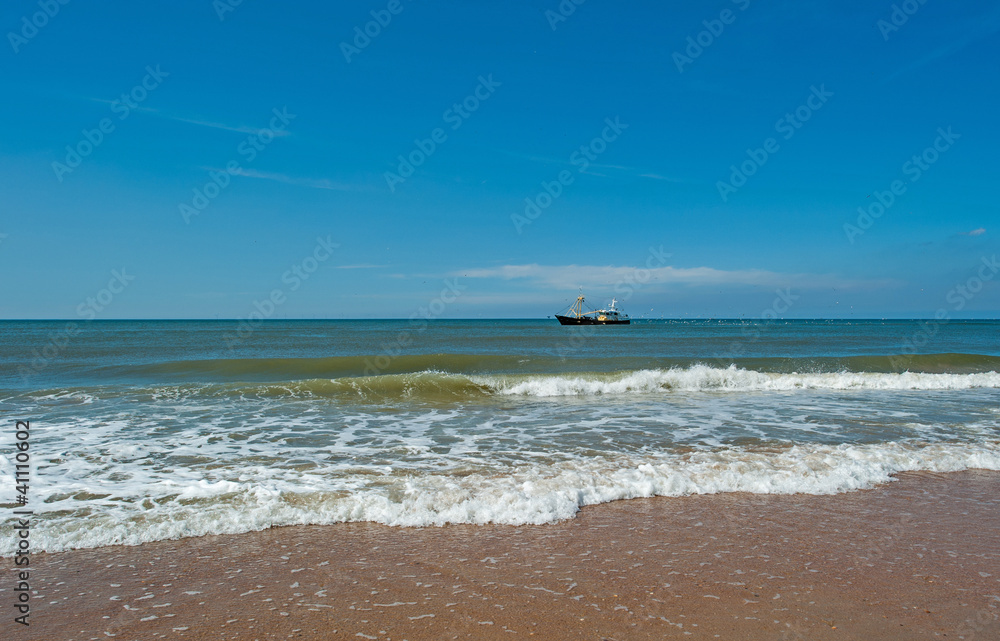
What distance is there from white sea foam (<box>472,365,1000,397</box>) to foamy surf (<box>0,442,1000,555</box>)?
8.42 metres

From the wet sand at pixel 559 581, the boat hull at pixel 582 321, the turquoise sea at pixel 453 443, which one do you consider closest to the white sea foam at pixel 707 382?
the turquoise sea at pixel 453 443

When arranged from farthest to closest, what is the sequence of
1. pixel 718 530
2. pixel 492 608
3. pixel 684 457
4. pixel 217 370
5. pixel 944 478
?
pixel 217 370
pixel 684 457
pixel 944 478
pixel 718 530
pixel 492 608

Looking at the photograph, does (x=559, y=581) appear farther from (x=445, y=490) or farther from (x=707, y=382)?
(x=707, y=382)

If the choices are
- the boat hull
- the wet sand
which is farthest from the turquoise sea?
the boat hull

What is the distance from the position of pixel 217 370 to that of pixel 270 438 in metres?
14.7

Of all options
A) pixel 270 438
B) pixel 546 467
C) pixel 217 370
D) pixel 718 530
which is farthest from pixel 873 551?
pixel 217 370

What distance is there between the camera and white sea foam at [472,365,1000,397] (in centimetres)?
1653

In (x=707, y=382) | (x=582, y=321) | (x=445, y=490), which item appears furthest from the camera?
(x=582, y=321)

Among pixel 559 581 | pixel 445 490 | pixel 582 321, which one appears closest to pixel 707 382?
pixel 445 490

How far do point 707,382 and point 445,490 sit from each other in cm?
1356

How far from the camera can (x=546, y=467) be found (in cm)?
739

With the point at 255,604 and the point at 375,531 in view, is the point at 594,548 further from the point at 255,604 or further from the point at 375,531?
the point at 255,604

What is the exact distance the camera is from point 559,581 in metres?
4.14

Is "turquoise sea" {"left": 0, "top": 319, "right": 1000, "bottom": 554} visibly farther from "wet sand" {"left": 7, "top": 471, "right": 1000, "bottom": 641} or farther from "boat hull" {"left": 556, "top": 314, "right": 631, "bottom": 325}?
"boat hull" {"left": 556, "top": 314, "right": 631, "bottom": 325}
